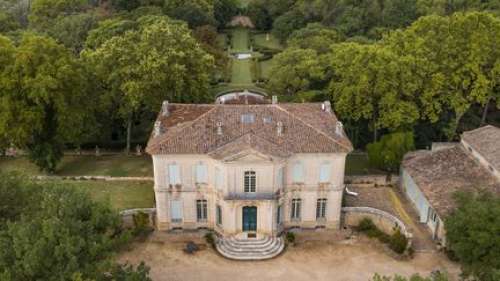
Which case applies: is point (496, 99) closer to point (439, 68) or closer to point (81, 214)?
point (439, 68)

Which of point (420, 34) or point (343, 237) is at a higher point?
point (420, 34)

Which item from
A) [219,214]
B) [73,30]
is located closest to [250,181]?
[219,214]

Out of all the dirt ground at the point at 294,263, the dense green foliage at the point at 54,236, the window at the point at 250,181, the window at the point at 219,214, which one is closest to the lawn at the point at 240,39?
the window at the point at 219,214

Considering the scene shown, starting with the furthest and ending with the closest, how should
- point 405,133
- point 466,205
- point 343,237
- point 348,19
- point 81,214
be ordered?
point 348,19 < point 405,133 < point 343,237 < point 466,205 < point 81,214

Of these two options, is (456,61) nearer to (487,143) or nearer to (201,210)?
(487,143)

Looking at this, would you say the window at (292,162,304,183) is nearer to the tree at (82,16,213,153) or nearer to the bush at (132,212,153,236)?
the bush at (132,212,153,236)

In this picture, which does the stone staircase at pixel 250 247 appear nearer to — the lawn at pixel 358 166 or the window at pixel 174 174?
the window at pixel 174 174

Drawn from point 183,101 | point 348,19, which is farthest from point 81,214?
point 348,19
